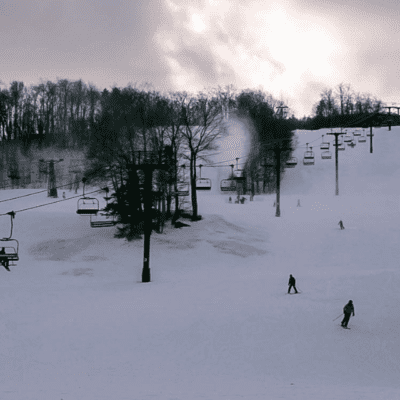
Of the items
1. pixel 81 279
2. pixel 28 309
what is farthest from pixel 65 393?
pixel 81 279

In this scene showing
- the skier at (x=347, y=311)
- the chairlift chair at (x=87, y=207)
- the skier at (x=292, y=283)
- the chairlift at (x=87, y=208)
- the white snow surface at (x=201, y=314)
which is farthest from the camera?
the chairlift chair at (x=87, y=207)

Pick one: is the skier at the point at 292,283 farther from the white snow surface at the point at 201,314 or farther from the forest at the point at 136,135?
the forest at the point at 136,135

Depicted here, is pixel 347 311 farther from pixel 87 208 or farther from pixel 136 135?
pixel 87 208

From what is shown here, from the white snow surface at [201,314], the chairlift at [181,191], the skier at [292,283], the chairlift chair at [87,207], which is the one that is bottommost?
the white snow surface at [201,314]

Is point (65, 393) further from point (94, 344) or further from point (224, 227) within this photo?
point (224, 227)

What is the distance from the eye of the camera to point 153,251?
101 ft

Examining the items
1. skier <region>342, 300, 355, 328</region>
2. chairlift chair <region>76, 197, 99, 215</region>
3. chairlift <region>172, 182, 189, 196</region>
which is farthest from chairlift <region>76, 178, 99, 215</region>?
skier <region>342, 300, 355, 328</region>

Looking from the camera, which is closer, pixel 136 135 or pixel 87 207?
pixel 136 135

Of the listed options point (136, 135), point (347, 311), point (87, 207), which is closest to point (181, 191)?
point (136, 135)

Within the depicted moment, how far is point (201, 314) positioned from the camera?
54.7 ft

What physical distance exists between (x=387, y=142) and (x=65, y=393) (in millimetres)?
90807

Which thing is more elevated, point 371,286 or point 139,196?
point 139,196

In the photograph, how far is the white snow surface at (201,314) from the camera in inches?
423

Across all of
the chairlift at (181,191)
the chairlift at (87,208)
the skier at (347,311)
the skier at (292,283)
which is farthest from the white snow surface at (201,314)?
the chairlift at (181,191)
